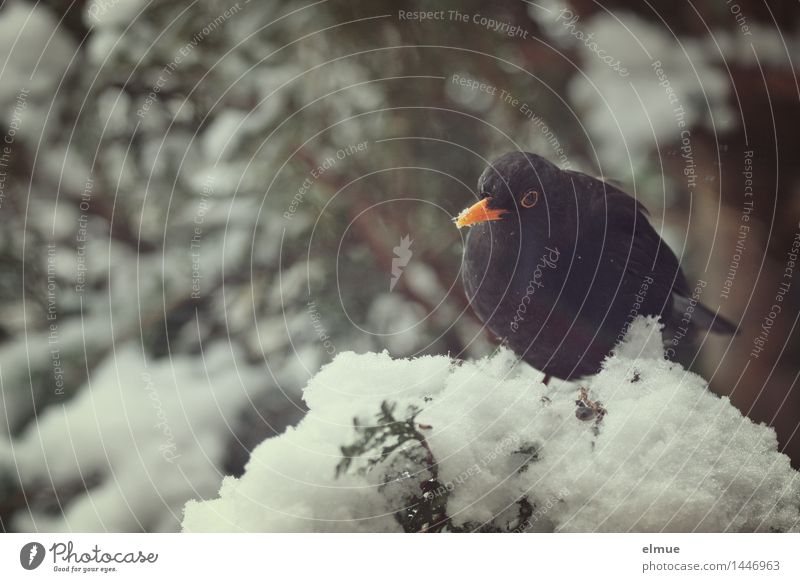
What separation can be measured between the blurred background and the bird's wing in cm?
1

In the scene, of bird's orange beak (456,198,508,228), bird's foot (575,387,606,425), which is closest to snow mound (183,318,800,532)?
bird's foot (575,387,606,425)

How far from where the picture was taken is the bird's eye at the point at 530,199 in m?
0.52

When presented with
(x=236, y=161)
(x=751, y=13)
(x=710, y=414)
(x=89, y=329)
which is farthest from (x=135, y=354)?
(x=751, y=13)

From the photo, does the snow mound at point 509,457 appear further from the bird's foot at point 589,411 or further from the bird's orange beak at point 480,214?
the bird's orange beak at point 480,214

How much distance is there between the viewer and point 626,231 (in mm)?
550

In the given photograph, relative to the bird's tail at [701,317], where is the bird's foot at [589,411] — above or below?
below

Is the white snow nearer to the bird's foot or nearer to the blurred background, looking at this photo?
the blurred background

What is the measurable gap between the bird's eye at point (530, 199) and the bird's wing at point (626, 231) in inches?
1.9

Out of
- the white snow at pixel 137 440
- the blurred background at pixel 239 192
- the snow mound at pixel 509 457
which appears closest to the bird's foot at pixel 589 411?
the snow mound at pixel 509 457

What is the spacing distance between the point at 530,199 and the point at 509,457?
0.25 m

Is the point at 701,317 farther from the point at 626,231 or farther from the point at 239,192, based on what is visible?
the point at 239,192

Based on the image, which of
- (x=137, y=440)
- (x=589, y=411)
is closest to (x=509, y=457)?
(x=589, y=411)
